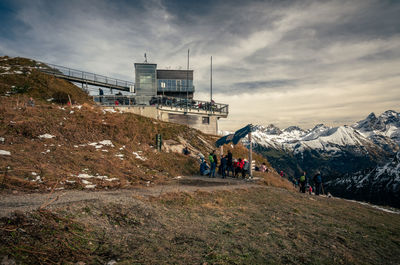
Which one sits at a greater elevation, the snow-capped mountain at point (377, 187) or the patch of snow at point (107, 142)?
the patch of snow at point (107, 142)

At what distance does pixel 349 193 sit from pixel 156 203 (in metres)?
222

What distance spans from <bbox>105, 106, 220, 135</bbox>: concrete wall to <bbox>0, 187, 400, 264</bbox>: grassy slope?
24872mm

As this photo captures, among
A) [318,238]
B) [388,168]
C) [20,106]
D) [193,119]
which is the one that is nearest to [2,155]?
[20,106]

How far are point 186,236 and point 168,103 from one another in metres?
30.7

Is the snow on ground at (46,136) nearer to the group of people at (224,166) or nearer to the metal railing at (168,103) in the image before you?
the group of people at (224,166)

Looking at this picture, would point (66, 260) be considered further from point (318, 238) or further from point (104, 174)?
point (104, 174)

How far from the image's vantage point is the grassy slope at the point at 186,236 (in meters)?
3.93

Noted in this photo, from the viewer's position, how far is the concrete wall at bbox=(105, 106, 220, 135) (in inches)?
1269

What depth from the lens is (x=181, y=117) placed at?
36250mm

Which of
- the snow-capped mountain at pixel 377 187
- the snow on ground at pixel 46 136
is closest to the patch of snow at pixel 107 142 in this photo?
the snow on ground at pixel 46 136

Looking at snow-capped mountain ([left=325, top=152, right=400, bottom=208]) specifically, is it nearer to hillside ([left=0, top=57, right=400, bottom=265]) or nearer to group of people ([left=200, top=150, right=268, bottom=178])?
group of people ([left=200, top=150, right=268, bottom=178])

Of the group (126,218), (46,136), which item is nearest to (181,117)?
(46,136)

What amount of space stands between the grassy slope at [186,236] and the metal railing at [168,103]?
26509mm

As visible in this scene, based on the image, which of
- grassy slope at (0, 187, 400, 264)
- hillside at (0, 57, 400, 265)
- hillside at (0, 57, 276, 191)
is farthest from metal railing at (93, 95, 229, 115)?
grassy slope at (0, 187, 400, 264)
